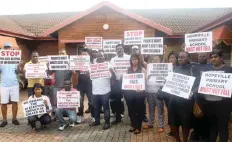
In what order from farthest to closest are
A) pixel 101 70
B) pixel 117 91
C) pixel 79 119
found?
pixel 79 119, pixel 117 91, pixel 101 70

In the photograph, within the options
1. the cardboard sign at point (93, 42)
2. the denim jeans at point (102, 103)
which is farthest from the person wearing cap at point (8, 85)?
the cardboard sign at point (93, 42)

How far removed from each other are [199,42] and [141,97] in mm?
1672

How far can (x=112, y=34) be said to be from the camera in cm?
1542

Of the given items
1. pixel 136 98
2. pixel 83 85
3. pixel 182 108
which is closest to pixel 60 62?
pixel 83 85

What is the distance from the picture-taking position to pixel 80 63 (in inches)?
313

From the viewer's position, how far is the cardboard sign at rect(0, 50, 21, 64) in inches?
305

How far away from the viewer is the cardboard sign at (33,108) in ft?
24.3

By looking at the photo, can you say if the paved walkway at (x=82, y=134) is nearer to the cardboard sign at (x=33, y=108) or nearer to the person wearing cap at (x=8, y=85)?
the cardboard sign at (x=33, y=108)

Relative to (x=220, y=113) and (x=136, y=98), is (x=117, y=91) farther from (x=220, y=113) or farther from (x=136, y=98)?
(x=220, y=113)

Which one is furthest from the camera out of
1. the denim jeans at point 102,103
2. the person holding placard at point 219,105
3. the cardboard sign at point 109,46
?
the cardboard sign at point 109,46

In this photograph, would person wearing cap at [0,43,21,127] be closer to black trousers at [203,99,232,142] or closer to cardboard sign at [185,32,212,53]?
cardboard sign at [185,32,212,53]

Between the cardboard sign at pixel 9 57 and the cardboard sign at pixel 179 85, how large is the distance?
13.5 feet

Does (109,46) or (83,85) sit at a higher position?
(109,46)

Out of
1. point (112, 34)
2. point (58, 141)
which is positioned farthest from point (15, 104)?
point (112, 34)
